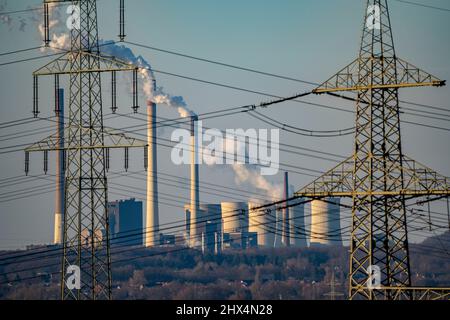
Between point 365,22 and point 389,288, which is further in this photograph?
point 365,22

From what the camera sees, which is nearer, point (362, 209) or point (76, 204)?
point (362, 209)

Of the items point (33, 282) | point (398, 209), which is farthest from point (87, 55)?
point (33, 282)

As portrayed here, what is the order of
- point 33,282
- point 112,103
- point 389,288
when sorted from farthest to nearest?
point 33,282 → point 112,103 → point 389,288

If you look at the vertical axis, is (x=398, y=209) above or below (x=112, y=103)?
below

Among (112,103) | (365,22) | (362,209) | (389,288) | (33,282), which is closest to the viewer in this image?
(389,288)
